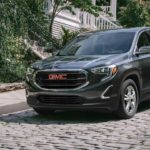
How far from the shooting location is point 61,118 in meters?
11.0

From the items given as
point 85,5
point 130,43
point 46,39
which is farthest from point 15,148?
point 85,5

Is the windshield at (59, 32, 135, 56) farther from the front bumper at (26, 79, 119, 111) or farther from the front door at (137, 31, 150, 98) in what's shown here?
the front bumper at (26, 79, 119, 111)

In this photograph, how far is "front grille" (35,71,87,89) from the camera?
10328 mm

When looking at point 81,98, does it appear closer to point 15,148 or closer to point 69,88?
point 69,88

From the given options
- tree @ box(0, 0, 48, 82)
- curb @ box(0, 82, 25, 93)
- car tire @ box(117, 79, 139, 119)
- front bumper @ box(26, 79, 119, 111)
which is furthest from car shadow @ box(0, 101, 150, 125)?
tree @ box(0, 0, 48, 82)

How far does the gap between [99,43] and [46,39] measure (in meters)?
7.87

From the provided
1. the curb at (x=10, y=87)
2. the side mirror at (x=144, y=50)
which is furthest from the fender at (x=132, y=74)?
the curb at (x=10, y=87)

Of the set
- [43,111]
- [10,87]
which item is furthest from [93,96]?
[10,87]

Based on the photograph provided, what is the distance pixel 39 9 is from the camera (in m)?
20.3

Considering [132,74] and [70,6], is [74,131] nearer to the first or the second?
[132,74]

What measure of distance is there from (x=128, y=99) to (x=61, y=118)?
131 centimetres

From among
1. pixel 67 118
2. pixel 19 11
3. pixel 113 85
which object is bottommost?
pixel 67 118

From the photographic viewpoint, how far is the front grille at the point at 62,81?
1033 centimetres

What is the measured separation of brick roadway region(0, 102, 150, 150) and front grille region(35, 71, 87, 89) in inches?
25.6
